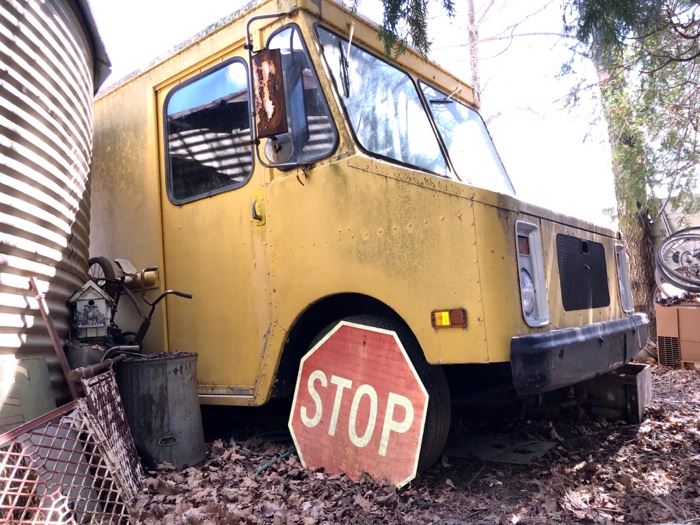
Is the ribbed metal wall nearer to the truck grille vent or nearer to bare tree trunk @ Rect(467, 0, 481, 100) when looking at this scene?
the truck grille vent

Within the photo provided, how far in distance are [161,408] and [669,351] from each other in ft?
21.5

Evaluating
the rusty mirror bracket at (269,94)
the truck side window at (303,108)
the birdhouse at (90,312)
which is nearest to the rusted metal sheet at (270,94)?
the rusty mirror bracket at (269,94)

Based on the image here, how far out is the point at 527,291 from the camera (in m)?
2.92

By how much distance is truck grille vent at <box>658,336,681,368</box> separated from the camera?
722 cm

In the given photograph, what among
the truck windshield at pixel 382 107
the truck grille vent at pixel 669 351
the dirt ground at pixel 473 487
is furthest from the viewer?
the truck grille vent at pixel 669 351

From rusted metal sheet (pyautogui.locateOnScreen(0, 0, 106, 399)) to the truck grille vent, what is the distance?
22.7 ft

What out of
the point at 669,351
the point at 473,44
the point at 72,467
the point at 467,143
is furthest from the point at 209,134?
the point at 473,44

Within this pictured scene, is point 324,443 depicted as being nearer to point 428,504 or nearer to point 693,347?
point 428,504

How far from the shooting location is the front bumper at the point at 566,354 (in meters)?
2.69

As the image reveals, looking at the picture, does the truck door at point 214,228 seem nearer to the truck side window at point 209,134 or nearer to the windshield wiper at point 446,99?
the truck side window at point 209,134

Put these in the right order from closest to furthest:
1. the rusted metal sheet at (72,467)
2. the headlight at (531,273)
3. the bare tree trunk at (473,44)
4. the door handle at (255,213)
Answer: the rusted metal sheet at (72,467) < the headlight at (531,273) < the door handle at (255,213) < the bare tree trunk at (473,44)

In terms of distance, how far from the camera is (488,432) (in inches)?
164

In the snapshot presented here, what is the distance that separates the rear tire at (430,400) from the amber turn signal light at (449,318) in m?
0.25

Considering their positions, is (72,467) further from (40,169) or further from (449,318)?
(449,318)
